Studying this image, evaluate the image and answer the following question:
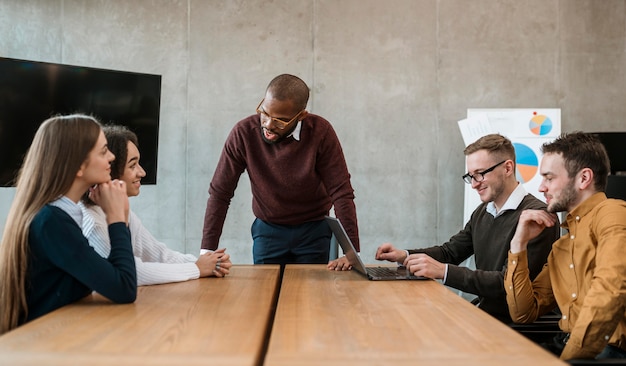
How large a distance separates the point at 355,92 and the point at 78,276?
3.93m

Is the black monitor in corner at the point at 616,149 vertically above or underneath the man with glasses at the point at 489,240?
above

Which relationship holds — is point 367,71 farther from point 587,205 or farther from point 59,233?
point 59,233

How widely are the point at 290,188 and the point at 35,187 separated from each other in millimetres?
1515

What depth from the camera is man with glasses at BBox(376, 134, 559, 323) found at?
2.52m

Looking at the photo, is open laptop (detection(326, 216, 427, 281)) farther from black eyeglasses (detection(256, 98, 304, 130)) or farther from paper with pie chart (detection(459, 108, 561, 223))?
paper with pie chart (detection(459, 108, 561, 223))

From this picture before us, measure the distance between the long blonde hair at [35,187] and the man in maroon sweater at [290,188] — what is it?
1.30 metres

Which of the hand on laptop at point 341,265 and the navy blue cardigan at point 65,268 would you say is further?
the hand on laptop at point 341,265

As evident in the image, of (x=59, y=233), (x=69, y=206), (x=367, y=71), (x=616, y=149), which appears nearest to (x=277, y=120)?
(x=69, y=206)

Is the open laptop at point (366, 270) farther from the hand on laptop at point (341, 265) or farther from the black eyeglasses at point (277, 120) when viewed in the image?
the black eyeglasses at point (277, 120)

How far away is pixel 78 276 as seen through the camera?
1865mm

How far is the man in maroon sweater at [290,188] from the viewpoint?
3.28m

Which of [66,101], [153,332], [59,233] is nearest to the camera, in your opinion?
[153,332]

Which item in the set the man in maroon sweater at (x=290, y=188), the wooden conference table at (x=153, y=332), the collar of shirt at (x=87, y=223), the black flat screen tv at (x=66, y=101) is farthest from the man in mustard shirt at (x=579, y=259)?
the black flat screen tv at (x=66, y=101)

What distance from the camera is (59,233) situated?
1857 millimetres
